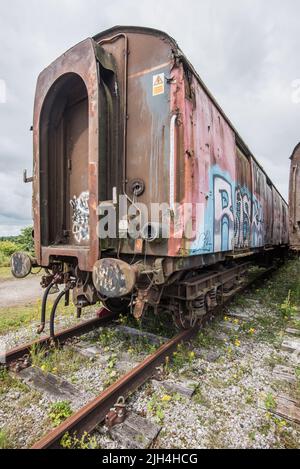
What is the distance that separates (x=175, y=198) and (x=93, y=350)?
245 cm

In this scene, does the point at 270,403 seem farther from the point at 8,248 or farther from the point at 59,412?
the point at 8,248

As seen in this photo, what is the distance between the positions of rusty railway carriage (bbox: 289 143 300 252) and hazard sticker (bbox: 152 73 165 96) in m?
6.49

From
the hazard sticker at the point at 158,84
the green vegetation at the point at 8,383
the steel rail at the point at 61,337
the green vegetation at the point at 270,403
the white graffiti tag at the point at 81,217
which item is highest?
the hazard sticker at the point at 158,84

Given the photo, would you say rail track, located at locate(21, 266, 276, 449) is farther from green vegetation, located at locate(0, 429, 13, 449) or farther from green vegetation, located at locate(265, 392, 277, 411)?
green vegetation, located at locate(265, 392, 277, 411)

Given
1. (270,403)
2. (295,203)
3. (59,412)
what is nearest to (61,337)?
(59,412)

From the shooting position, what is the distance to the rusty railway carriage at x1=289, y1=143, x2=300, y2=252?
7609mm

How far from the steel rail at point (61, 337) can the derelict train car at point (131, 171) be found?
1.58ft

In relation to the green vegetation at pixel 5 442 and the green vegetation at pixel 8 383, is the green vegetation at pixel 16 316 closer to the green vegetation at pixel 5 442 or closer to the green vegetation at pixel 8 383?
the green vegetation at pixel 8 383

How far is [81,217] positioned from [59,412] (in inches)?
95.8

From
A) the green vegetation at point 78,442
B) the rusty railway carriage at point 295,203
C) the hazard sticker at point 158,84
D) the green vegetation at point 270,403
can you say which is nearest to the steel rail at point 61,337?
the green vegetation at point 78,442

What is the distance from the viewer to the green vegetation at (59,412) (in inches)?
90.8

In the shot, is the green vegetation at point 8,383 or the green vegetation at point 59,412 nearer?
the green vegetation at point 59,412

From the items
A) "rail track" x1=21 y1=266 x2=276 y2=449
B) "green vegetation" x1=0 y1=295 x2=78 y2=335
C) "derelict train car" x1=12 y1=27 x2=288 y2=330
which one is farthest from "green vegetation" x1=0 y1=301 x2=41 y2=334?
"rail track" x1=21 y1=266 x2=276 y2=449

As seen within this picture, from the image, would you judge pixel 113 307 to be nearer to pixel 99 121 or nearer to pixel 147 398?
pixel 147 398
